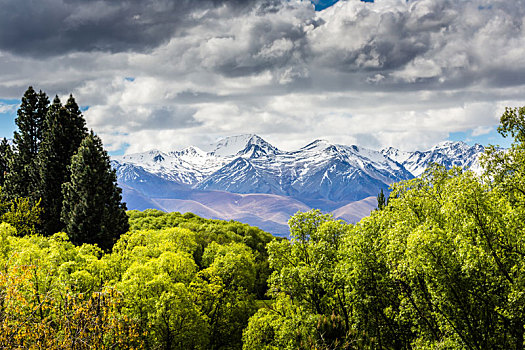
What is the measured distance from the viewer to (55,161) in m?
69.3

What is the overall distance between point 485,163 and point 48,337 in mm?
26758

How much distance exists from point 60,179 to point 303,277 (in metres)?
52.0

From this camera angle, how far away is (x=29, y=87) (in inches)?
3036

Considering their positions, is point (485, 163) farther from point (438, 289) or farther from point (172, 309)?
point (172, 309)

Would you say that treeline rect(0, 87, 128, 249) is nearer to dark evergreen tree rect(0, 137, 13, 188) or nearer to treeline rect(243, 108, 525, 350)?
dark evergreen tree rect(0, 137, 13, 188)

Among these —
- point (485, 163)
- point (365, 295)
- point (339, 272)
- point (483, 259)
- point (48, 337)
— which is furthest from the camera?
point (339, 272)

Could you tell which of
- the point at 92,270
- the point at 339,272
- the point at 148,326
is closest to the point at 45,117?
the point at 92,270

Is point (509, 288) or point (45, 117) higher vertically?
point (45, 117)

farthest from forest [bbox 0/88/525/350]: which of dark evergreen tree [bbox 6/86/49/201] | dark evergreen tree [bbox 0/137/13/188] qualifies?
dark evergreen tree [bbox 0/137/13/188]

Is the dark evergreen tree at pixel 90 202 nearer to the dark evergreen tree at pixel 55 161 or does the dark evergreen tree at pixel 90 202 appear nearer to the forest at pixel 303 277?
the forest at pixel 303 277

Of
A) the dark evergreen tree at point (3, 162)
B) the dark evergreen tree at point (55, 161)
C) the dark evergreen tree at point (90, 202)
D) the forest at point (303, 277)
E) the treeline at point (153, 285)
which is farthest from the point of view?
the dark evergreen tree at point (3, 162)

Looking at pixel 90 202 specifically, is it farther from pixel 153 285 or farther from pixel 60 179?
pixel 153 285

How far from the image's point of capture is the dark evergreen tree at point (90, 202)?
200 feet

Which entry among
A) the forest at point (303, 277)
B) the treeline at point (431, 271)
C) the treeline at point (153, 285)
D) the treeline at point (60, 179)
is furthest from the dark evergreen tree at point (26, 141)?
the treeline at point (431, 271)
